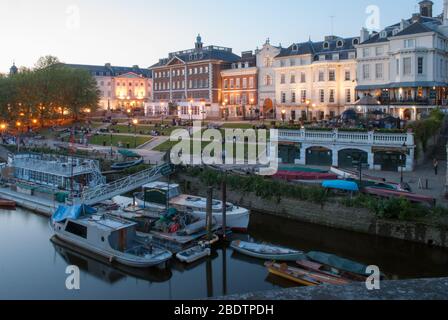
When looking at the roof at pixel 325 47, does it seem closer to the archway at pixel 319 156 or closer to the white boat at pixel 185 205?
the archway at pixel 319 156

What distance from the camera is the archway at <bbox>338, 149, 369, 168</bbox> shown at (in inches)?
1443

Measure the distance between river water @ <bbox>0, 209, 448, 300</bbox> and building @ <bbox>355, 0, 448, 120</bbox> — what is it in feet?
94.2

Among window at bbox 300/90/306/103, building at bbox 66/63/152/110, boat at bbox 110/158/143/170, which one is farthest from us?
building at bbox 66/63/152/110

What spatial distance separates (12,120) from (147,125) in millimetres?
26935

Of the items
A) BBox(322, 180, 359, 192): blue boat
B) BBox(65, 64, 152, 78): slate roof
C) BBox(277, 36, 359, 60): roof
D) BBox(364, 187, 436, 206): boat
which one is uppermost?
BBox(65, 64, 152, 78): slate roof

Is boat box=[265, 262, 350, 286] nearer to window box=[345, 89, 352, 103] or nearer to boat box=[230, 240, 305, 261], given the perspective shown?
boat box=[230, 240, 305, 261]

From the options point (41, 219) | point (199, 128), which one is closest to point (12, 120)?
point (199, 128)

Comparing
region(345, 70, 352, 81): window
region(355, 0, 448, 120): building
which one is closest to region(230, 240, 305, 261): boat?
region(355, 0, 448, 120): building

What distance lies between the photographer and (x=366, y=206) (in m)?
27.5

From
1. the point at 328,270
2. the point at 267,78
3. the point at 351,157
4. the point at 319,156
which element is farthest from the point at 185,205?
→ the point at 267,78

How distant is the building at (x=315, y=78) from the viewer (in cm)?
6556

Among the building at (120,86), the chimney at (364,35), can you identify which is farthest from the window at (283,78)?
the building at (120,86)

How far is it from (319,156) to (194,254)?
18217 mm
